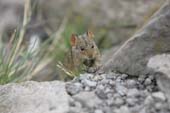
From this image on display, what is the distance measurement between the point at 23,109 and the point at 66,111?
0.39 metres

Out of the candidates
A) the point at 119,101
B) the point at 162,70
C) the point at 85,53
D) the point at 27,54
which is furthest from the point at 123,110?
the point at 27,54

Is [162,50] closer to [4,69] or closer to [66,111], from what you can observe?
[66,111]

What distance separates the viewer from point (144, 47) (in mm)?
3711

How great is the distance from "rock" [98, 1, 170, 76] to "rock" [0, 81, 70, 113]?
451mm

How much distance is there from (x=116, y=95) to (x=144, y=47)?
49 centimetres

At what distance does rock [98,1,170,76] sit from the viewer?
12.0 ft

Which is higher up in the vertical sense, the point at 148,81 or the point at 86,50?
the point at 86,50

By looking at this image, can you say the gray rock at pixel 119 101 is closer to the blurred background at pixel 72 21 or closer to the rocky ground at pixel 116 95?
the rocky ground at pixel 116 95

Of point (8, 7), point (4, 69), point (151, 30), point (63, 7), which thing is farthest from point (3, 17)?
point (151, 30)

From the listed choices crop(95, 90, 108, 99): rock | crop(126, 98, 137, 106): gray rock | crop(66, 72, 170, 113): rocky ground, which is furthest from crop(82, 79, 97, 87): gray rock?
crop(126, 98, 137, 106): gray rock

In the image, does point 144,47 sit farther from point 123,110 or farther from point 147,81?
point 123,110

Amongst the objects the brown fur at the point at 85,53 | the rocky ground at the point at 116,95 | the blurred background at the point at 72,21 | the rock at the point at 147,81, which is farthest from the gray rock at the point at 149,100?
the blurred background at the point at 72,21

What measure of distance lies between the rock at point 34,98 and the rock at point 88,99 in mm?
76

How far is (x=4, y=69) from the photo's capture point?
14.6ft
